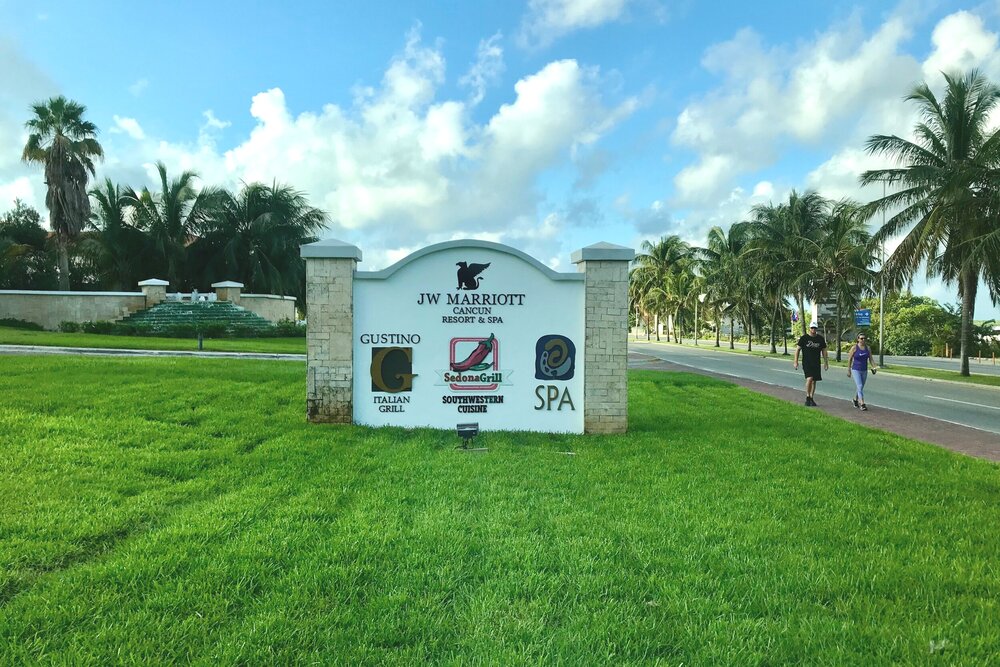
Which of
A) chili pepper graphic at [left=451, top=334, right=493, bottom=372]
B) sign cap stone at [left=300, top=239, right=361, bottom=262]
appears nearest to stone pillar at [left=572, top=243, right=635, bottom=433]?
chili pepper graphic at [left=451, top=334, right=493, bottom=372]

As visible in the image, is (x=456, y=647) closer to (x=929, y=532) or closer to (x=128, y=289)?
(x=929, y=532)

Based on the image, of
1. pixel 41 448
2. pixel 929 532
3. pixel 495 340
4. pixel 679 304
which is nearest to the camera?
pixel 929 532

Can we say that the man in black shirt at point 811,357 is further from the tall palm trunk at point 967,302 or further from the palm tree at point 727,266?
the palm tree at point 727,266

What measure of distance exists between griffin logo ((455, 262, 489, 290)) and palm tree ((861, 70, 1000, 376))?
18521 millimetres

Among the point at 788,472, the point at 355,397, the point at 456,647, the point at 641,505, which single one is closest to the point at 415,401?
the point at 355,397

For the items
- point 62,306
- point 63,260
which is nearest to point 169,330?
point 62,306

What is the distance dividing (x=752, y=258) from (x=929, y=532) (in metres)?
36.3

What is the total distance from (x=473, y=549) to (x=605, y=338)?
17.2 feet

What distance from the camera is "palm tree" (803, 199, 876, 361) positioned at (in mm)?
31078

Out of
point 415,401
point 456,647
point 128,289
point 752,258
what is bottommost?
point 456,647

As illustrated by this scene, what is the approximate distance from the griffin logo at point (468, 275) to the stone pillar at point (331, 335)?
162cm

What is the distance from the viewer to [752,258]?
125ft

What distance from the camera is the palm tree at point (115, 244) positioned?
116 feet

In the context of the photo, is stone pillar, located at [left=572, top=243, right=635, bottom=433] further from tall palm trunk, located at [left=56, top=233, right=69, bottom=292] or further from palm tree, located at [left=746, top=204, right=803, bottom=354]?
tall palm trunk, located at [left=56, top=233, right=69, bottom=292]
